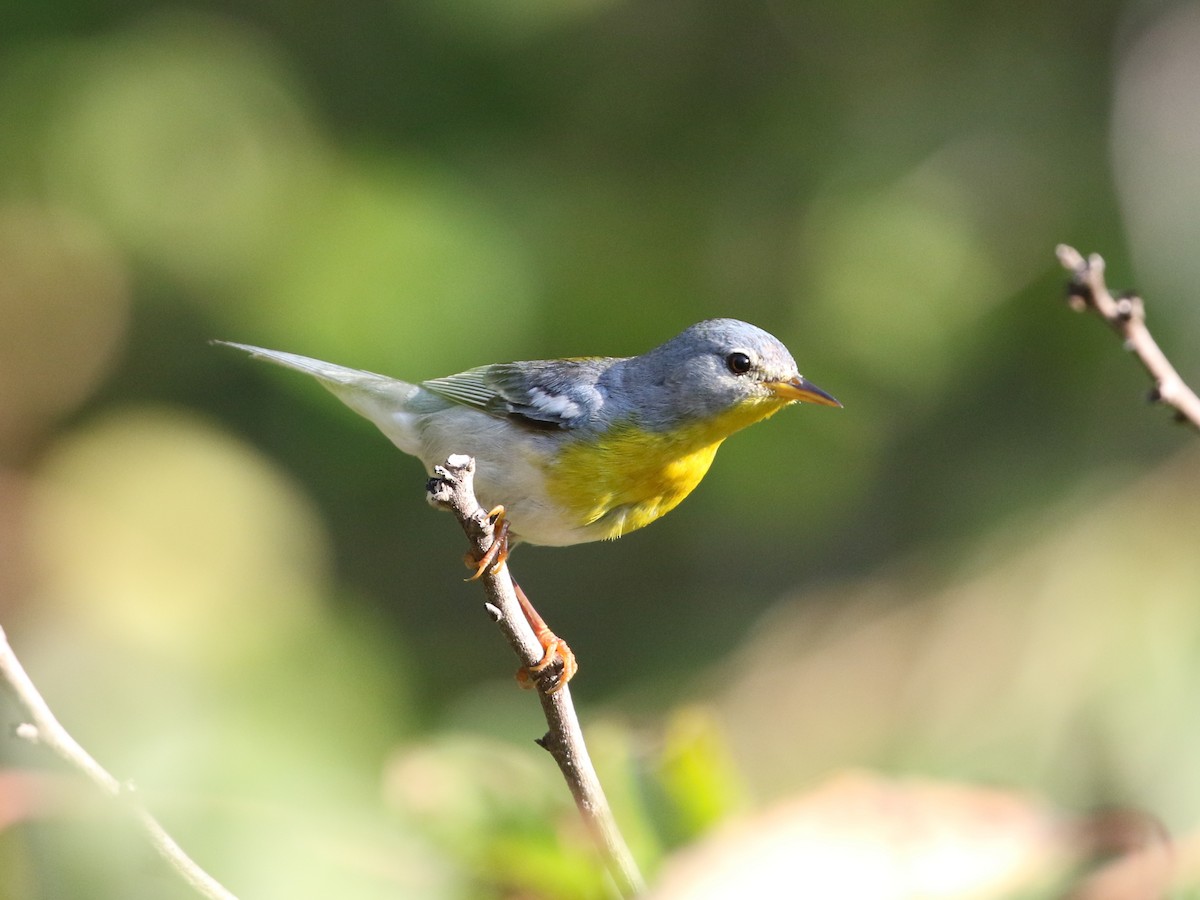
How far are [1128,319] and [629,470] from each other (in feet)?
4.60

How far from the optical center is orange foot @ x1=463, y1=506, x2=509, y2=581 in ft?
6.24

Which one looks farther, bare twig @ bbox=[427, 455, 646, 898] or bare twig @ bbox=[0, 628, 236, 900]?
bare twig @ bbox=[427, 455, 646, 898]

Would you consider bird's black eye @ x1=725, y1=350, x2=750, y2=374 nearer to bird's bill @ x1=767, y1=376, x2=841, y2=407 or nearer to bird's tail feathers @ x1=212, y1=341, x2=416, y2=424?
bird's bill @ x1=767, y1=376, x2=841, y2=407

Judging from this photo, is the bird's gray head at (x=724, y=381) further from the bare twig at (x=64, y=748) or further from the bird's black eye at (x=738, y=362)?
the bare twig at (x=64, y=748)

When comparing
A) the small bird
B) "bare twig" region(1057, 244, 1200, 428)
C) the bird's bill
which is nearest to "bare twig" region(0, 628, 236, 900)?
the small bird

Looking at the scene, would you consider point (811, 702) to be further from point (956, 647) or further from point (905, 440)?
point (905, 440)

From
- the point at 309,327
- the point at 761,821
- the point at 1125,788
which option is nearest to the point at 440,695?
the point at 309,327

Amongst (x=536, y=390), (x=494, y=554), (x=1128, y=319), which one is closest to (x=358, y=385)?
(x=536, y=390)

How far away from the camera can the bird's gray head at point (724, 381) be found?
276cm

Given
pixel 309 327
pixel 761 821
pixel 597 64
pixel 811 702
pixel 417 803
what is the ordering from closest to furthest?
pixel 761 821, pixel 417 803, pixel 811 702, pixel 309 327, pixel 597 64

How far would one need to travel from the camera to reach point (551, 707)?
74.0 inches

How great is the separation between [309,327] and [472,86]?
1432 millimetres

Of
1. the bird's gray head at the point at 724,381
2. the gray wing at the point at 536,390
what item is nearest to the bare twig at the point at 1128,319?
the bird's gray head at the point at 724,381

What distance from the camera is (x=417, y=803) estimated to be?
1712 millimetres
